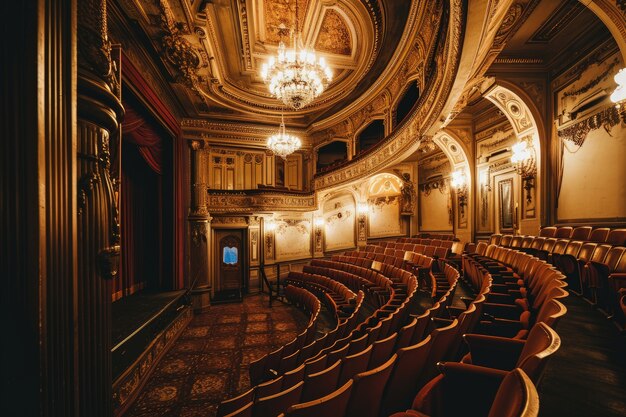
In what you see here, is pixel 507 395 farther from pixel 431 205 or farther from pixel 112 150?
pixel 431 205

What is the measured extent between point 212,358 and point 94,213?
255cm

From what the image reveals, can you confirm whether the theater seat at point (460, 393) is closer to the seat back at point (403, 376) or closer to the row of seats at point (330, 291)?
the seat back at point (403, 376)

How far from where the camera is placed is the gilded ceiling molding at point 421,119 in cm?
220

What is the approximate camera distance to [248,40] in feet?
13.7

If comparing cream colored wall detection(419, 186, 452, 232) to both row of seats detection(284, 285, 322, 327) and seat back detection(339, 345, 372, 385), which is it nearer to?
row of seats detection(284, 285, 322, 327)

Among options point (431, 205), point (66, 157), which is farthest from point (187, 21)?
point (431, 205)

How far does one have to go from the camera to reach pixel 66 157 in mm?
703

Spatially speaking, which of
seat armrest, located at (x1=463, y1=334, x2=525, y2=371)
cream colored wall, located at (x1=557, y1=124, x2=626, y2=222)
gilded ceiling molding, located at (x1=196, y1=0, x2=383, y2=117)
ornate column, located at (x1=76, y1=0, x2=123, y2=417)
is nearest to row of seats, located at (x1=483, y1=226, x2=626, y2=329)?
cream colored wall, located at (x1=557, y1=124, x2=626, y2=222)

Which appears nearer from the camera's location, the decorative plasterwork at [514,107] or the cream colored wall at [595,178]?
the cream colored wall at [595,178]

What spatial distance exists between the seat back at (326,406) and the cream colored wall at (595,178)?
11.8 feet

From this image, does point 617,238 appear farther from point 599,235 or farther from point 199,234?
point 199,234

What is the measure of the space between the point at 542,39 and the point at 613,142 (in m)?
1.44

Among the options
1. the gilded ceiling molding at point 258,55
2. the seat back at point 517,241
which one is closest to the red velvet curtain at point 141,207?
the gilded ceiling molding at point 258,55

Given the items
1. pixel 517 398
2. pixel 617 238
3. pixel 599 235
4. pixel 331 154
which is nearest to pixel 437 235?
pixel 599 235
